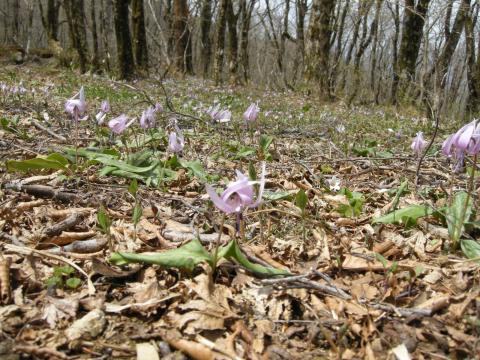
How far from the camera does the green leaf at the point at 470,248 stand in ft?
5.70

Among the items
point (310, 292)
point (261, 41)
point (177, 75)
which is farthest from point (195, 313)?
point (261, 41)

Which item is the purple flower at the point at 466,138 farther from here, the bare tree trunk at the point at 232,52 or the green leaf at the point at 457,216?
the bare tree trunk at the point at 232,52

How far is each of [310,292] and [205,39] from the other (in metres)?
22.8

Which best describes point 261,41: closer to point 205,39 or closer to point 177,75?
point 205,39

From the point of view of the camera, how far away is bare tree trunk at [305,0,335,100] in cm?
1177

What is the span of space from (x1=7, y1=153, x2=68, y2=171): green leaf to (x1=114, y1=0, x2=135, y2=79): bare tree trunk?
9.96m

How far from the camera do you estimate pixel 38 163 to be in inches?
97.7

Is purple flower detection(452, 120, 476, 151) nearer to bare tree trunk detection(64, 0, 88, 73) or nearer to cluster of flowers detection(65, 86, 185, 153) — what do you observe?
cluster of flowers detection(65, 86, 185, 153)

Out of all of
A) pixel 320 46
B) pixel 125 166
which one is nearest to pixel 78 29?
Answer: pixel 320 46

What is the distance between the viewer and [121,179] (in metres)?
2.90

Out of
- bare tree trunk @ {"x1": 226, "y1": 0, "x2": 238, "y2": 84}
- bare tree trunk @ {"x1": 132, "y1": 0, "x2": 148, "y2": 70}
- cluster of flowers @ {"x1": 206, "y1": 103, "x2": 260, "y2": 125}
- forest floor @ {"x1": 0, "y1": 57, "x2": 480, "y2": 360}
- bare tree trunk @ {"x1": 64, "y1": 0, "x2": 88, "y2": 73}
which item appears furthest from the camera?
bare tree trunk @ {"x1": 226, "y1": 0, "x2": 238, "y2": 84}

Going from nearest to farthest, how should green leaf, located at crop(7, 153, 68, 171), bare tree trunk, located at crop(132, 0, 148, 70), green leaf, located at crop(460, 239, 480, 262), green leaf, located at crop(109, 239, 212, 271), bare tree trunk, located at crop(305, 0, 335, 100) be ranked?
1. green leaf, located at crop(109, 239, 212, 271)
2. green leaf, located at crop(460, 239, 480, 262)
3. green leaf, located at crop(7, 153, 68, 171)
4. bare tree trunk, located at crop(305, 0, 335, 100)
5. bare tree trunk, located at crop(132, 0, 148, 70)

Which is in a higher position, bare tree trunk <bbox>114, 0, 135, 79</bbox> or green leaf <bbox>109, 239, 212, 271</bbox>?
bare tree trunk <bbox>114, 0, 135, 79</bbox>

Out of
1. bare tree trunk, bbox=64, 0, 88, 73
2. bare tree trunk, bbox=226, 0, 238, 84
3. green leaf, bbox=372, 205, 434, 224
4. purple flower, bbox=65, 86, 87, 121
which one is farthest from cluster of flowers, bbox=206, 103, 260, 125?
bare tree trunk, bbox=226, 0, 238, 84
